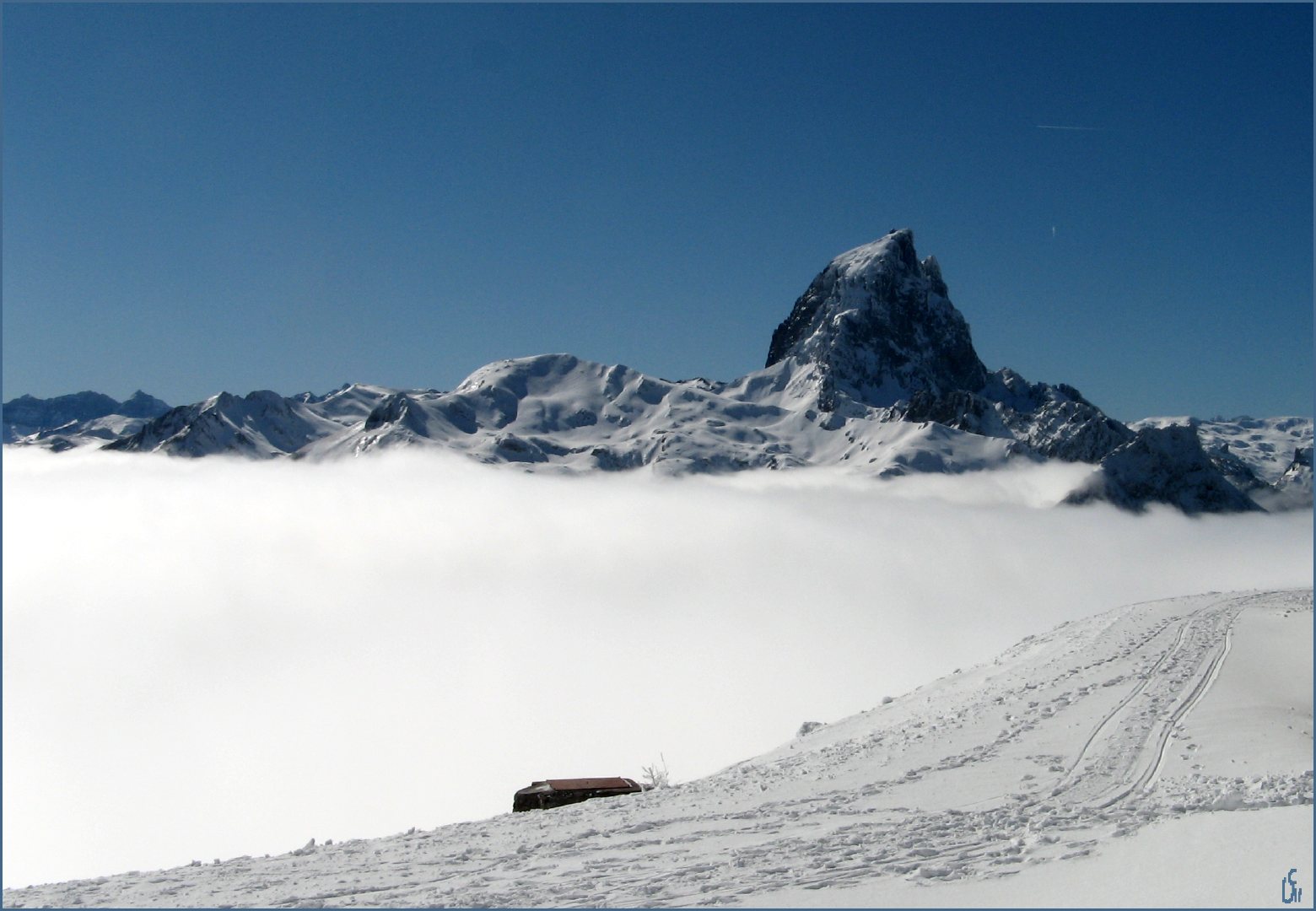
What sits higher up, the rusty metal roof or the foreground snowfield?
the foreground snowfield

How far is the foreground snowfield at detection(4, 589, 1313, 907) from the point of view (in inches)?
529

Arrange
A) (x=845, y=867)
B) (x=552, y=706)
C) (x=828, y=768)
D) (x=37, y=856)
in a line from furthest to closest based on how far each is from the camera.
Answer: (x=552, y=706) → (x=37, y=856) → (x=828, y=768) → (x=845, y=867)

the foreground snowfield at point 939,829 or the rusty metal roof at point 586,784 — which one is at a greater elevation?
the foreground snowfield at point 939,829

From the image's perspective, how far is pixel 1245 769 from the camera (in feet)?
62.4

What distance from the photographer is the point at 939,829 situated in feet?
53.6

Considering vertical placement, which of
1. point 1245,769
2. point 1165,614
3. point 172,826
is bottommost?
point 172,826

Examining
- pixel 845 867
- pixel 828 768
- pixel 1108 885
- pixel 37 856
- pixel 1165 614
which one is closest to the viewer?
pixel 1108 885

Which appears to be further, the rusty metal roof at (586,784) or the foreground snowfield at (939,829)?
the rusty metal roof at (586,784)

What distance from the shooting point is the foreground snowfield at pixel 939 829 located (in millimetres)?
13430

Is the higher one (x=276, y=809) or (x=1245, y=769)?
(x=1245, y=769)

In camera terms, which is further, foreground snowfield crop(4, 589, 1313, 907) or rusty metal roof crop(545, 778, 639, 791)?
rusty metal roof crop(545, 778, 639, 791)

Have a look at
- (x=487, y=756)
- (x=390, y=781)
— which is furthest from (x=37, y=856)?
(x=487, y=756)

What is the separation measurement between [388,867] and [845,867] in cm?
798

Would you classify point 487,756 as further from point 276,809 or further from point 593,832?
point 593,832
